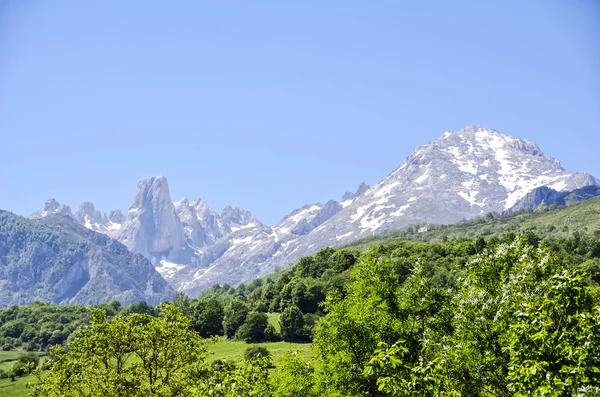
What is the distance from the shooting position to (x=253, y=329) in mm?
179375

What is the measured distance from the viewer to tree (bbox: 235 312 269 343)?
17812 cm

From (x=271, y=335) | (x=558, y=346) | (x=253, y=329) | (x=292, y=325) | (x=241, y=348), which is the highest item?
(x=253, y=329)

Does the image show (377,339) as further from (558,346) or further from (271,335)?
(271,335)

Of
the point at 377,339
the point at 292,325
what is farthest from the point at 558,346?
the point at 292,325

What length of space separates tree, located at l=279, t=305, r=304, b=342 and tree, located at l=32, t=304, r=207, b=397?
437 feet

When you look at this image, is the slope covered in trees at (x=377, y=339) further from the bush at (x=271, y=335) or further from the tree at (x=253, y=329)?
the tree at (x=253, y=329)

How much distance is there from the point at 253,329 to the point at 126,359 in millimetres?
140257

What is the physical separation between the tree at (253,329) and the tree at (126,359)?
447 feet

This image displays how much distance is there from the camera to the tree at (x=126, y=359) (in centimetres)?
3934

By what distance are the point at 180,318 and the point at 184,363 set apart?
401 centimetres

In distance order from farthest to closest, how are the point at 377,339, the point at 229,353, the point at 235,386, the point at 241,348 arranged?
the point at 241,348 < the point at 229,353 < the point at 377,339 < the point at 235,386

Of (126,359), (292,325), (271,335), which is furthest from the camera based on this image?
(271,335)

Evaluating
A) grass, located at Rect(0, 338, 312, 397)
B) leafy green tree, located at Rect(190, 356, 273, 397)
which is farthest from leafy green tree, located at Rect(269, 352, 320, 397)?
grass, located at Rect(0, 338, 312, 397)

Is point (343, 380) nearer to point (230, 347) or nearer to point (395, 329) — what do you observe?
point (395, 329)
